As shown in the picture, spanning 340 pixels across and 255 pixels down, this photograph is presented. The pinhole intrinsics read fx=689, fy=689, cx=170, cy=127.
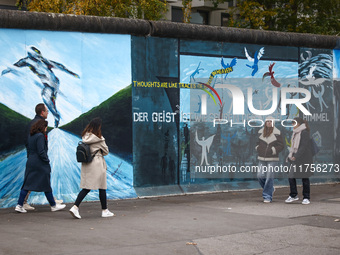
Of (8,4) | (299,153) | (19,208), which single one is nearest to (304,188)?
(299,153)

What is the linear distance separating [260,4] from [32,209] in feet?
84.8

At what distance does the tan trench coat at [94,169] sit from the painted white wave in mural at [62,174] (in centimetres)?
199

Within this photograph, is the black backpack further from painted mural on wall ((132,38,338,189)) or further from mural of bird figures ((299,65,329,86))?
mural of bird figures ((299,65,329,86))

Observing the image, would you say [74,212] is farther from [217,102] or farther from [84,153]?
[217,102]

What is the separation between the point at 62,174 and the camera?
13.4 m

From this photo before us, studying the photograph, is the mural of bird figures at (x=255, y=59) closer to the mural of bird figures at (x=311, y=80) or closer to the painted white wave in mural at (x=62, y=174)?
the mural of bird figures at (x=311, y=80)

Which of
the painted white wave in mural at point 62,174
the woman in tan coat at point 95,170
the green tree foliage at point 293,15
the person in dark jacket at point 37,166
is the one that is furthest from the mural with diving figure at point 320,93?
the green tree foliage at point 293,15

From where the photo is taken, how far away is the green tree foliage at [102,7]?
26.3 metres

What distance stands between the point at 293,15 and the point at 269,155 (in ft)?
75.2

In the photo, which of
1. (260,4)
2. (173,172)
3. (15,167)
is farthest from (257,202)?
(260,4)

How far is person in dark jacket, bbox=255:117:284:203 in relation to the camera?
13586mm

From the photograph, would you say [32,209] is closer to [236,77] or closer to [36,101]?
[36,101]

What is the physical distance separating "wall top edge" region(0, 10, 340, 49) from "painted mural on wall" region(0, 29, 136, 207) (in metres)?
0.16

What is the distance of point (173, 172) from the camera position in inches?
592
